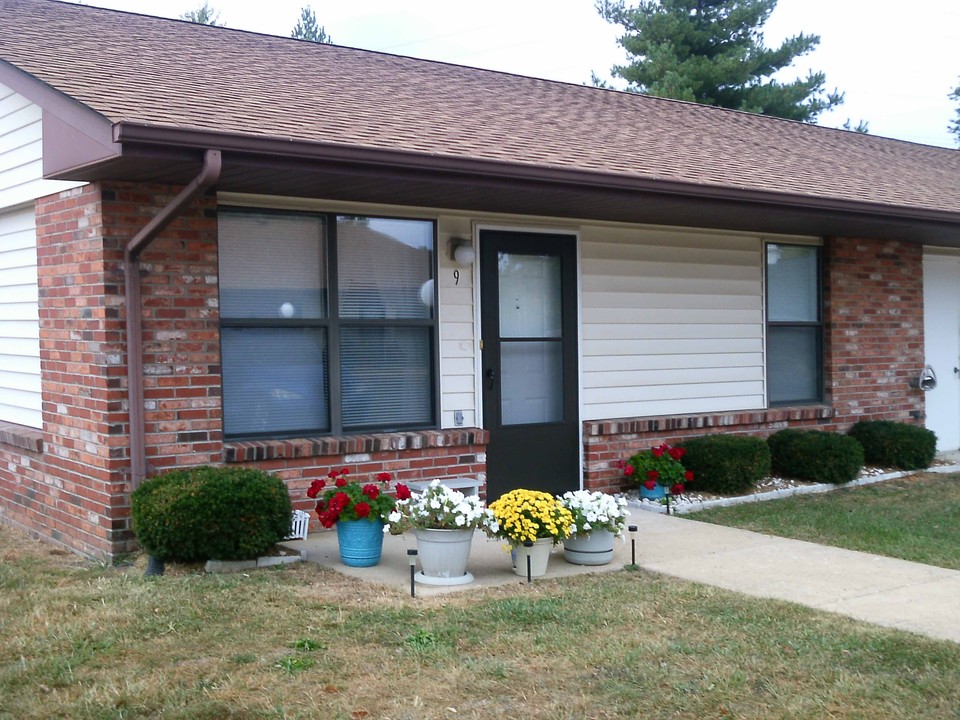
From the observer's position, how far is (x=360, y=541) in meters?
6.46

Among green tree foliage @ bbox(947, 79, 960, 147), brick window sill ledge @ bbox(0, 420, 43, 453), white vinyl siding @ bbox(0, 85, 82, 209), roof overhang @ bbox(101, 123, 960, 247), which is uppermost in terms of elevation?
green tree foliage @ bbox(947, 79, 960, 147)

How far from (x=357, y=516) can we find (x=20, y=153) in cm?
379

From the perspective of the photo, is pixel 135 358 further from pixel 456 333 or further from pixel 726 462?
pixel 726 462

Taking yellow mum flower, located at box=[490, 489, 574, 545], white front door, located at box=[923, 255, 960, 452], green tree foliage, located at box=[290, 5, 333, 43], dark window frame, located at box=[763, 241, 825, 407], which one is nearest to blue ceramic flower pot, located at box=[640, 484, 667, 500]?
dark window frame, located at box=[763, 241, 825, 407]

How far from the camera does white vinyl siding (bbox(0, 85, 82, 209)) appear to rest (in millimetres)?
7297

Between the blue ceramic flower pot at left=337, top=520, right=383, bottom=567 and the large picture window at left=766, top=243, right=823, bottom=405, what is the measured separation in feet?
17.3

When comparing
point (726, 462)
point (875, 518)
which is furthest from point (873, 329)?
point (875, 518)

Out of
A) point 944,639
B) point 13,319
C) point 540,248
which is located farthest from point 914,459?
point 13,319

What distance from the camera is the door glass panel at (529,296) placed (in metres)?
8.65

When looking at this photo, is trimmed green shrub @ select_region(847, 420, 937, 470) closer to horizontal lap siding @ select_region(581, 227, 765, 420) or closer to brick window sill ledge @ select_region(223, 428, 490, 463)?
horizontal lap siding @ select_region(581, 227, 765, 420)

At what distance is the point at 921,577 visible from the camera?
Answer: 6.22 metres

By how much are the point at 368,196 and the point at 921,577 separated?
4.36 metres

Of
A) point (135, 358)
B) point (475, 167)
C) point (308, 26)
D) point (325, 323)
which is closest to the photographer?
point (135, 358)

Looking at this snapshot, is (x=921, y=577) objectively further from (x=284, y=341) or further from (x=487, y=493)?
(x=284, y=341)
